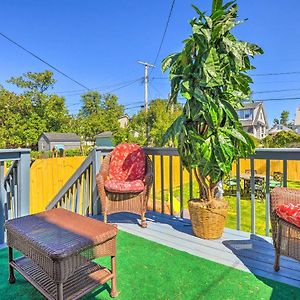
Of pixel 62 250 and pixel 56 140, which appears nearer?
pixel 62 250

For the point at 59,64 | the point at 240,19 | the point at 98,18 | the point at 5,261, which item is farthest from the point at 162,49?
the point at 5,261

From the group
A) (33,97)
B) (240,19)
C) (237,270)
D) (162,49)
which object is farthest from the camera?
(33,97)

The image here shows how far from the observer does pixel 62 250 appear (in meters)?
1.31

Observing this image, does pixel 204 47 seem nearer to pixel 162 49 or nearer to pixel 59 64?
pixel 162 49

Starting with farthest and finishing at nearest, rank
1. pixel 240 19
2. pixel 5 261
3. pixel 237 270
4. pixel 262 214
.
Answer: pixel 262 214
pixel 240 19
pixel 5 261
pixel 237 270

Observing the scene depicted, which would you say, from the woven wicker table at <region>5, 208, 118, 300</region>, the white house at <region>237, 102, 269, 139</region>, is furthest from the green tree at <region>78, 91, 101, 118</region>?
the woven wicker table at <region>5, 208, 118, 300</region>

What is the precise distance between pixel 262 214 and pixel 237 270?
5683mm

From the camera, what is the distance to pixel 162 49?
12.2 meters

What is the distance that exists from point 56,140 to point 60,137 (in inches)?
19.1

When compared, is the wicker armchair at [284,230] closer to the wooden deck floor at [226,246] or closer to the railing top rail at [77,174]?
the wooden deck floor at [226,246]

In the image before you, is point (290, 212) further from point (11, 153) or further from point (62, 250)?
point (11, 153)

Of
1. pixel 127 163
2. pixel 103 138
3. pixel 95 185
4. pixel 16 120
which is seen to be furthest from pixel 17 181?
pixel 103 138

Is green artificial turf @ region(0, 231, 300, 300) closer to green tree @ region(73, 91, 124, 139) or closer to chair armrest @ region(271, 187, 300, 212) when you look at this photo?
chair armrest @ region(271, 187, 300, 212)

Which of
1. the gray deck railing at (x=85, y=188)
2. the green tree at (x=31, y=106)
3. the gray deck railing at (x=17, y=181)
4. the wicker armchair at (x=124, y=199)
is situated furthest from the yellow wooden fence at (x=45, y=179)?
the green tree at (x=31, y=106)
